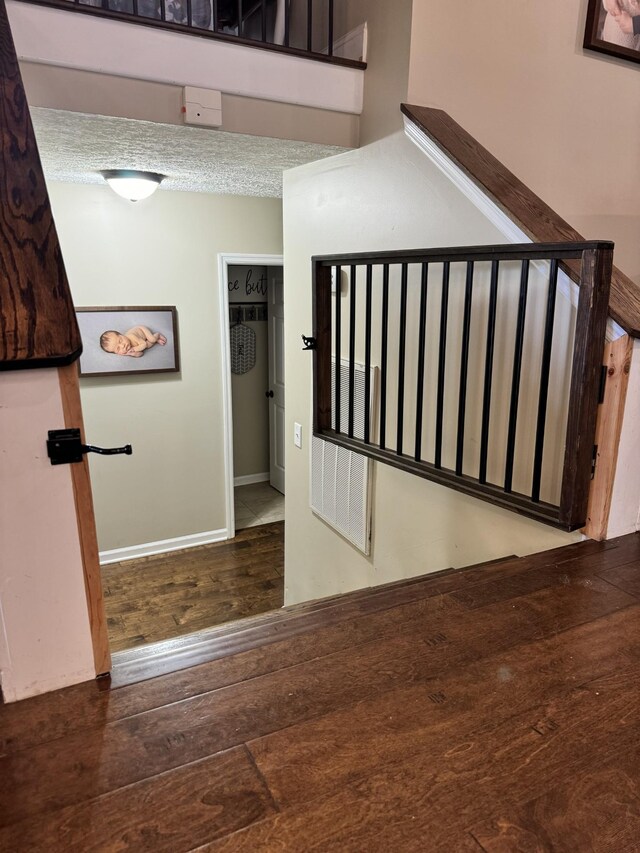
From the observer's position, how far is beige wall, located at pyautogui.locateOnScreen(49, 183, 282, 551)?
13.3 ft

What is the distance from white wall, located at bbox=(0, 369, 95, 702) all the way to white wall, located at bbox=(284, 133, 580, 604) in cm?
143

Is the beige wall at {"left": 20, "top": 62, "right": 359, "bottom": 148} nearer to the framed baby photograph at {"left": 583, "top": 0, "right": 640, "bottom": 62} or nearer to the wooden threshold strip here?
the framed baby photograph at {"left": 583, "top": 0, "right": 640, "bottom": 62}

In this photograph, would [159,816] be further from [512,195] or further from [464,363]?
Answer: [512,195]

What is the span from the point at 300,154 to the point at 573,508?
199cm

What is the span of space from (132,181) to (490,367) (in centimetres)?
255

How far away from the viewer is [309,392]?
3.23 m

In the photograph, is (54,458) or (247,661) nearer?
(54,458)

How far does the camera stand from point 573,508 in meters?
1.67

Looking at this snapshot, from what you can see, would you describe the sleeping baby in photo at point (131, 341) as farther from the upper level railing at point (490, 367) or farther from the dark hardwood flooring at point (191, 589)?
the upper level railing at point (490, 367)

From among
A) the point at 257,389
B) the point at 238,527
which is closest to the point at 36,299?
the point at 238,527

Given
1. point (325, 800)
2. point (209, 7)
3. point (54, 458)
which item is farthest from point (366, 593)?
point (209, 7)

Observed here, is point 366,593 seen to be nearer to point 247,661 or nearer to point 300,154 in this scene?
point 247,661

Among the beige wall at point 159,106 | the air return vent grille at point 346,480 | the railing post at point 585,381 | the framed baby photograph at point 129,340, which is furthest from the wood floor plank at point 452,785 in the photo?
the framed baby photograph at point 129,340

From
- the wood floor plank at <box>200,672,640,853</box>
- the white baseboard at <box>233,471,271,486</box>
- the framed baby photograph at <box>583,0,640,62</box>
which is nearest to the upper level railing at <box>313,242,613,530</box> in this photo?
the wood floor plank at <box>200,672,640,853</box>
